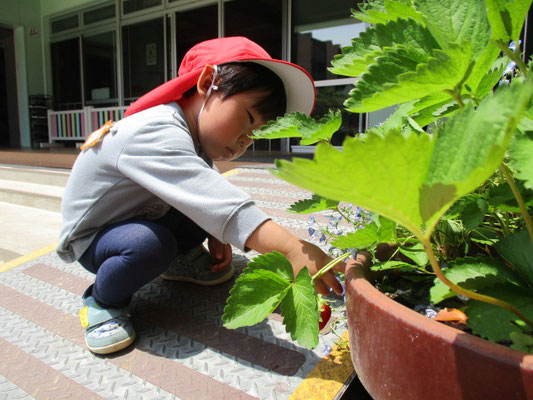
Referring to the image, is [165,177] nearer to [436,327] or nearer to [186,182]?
[186,182]

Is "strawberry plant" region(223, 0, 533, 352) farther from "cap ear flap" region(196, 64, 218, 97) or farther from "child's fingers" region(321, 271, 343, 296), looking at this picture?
"cap ear flap" region(196, 64, 218, 97)

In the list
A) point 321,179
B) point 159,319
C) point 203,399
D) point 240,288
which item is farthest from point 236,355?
point 321,179

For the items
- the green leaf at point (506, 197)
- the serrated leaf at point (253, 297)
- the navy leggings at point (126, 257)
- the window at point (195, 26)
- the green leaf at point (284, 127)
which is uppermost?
the window at point (195, 26)

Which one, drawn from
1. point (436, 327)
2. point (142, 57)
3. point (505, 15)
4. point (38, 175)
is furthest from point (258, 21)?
point (436, 327)

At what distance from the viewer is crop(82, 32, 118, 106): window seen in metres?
7.88

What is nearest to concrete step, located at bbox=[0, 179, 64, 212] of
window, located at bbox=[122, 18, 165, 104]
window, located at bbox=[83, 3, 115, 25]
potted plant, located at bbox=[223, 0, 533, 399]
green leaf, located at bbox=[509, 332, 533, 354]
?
potted plant, located at bbox=[223, 0, 533, 399]

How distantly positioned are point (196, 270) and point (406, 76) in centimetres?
124

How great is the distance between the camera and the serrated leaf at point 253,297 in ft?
1.92

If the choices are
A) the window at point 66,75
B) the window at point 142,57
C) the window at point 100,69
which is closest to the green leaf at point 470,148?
the window at point 142,57

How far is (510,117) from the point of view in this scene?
0.84 feet

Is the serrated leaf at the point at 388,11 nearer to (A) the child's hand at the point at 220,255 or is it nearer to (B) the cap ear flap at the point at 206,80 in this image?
(B) the cap ear flap at the point at 206,80

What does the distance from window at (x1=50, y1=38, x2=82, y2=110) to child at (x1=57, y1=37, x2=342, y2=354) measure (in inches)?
326

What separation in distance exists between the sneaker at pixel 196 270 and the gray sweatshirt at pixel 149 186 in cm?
23

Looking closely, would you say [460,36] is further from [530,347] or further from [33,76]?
[33,76]
